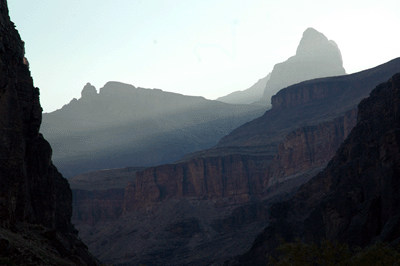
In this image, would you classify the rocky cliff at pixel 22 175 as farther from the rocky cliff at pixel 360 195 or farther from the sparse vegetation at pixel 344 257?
the rocky cliff at pixel 360 195

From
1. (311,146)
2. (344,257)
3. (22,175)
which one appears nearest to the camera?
(344,257)

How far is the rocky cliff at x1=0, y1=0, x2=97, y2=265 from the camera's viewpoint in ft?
146

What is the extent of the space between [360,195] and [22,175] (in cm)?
4284

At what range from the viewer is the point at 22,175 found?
49938 millimetres

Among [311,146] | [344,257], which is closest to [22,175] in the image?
[344,257]

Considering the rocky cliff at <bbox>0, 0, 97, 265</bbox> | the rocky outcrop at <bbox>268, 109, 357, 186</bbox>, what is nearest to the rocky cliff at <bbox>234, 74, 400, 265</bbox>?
the rocky cliff at <bbox>0, 0, 97, 265</bbox>

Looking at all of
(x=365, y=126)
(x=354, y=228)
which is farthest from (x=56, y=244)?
(x=365, y=126)

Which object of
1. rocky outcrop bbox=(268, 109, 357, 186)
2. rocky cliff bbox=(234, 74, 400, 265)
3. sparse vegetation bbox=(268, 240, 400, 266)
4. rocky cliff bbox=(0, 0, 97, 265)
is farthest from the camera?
rocky outcrop bbox=(268, 109, 357, 186)

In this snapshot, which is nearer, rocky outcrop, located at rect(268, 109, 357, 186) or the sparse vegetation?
the sparse vegetation

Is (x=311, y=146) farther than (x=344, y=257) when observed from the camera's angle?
Yes

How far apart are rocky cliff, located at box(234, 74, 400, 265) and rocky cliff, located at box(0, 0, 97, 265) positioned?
101 feet

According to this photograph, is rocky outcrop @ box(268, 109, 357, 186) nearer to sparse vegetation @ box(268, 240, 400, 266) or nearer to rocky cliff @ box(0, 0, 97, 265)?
rocky cliff @ box(0, 0, 97, 265)

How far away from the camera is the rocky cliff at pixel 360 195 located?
66062 millimetres

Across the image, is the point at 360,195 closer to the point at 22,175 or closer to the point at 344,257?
the point at 344,257
